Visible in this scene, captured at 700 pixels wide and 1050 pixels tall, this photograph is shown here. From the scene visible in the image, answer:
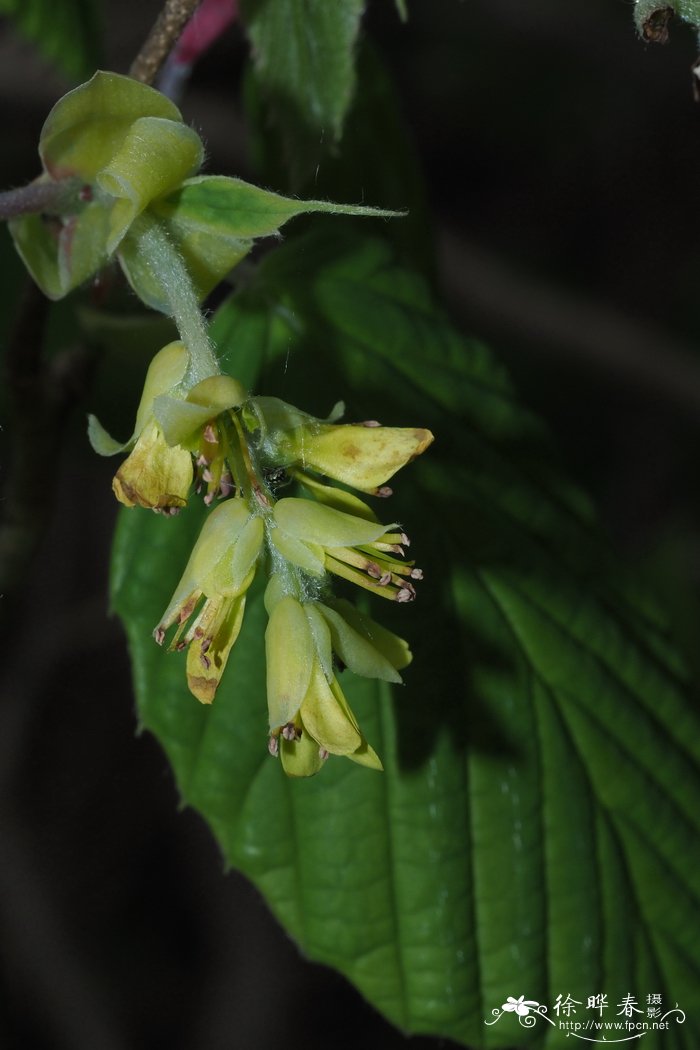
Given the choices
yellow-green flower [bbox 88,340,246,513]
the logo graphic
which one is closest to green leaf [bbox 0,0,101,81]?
yellow-green flower [bbox 88,340,246,513]

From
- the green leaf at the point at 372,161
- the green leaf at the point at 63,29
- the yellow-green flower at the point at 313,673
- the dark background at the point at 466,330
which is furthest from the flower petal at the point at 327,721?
the dark background at the point at 466,330

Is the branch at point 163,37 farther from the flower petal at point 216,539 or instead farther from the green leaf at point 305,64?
the flower petal at point 216,539

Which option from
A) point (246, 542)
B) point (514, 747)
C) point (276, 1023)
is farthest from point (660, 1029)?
point (276, 1023)

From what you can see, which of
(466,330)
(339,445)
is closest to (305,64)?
(339,445)

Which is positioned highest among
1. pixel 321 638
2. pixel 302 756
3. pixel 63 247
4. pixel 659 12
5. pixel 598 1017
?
pixel 659 12

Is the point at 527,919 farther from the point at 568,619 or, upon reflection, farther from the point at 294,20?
the point at 294,20

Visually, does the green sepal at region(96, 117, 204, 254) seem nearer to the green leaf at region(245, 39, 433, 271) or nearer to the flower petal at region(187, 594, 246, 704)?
the flower petal at region(187, 594, 246, 704)

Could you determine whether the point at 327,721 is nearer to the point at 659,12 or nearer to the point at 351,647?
the point at 351,647
